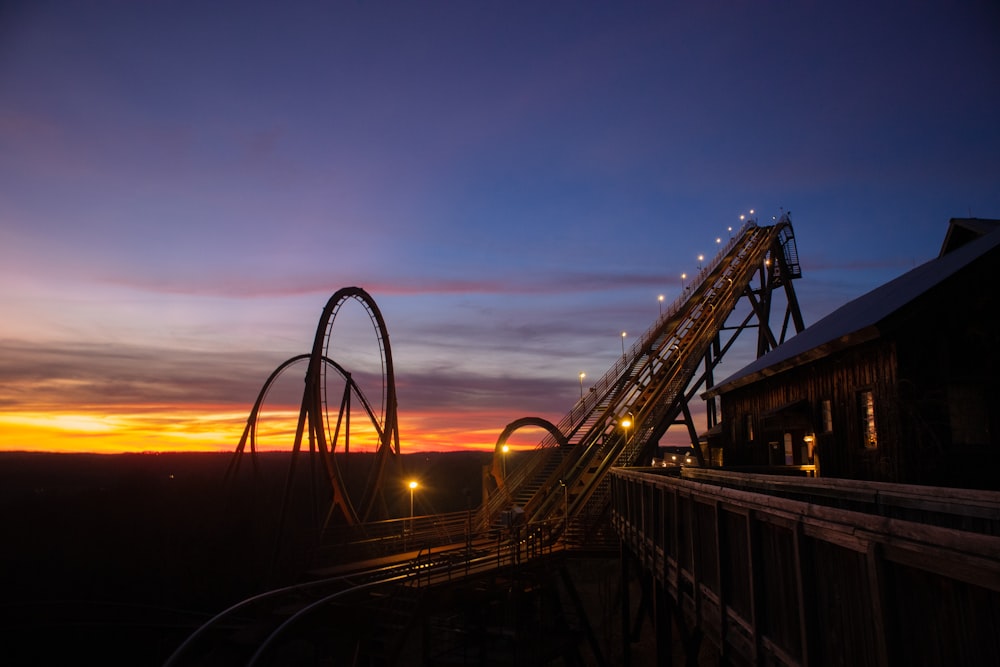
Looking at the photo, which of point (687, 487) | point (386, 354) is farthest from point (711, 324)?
point (687, 487)

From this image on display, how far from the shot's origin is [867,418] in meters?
14.2

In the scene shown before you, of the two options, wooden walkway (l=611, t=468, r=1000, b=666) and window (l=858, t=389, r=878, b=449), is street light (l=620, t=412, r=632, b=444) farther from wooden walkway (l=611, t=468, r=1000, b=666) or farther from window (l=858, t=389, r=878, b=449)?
wooden walkway (l=611, t=468, r=1000, b=666)

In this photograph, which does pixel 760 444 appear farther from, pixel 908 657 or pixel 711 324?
pixel 908 657

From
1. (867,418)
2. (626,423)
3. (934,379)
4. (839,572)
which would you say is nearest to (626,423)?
(626,423)

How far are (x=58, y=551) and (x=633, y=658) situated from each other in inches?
1273

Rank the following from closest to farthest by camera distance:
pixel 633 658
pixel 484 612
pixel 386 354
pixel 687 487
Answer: pixel 687 487
pixel 484 612
pixel 633 658
pixel 386 354

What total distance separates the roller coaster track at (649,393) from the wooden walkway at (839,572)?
556 inches

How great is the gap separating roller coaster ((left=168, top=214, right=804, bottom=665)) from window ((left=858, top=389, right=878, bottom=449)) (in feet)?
32.5

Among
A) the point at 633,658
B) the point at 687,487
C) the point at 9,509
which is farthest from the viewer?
the point at 9,509

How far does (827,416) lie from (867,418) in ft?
6.56

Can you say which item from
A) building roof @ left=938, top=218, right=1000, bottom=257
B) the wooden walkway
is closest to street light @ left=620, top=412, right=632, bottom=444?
building roof @ left=938, top=218, right=1000, bottom=257

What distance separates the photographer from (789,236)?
129 feet

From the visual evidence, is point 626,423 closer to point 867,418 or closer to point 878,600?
point 867,418

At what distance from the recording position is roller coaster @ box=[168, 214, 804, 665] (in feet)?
57.7
